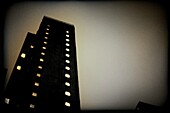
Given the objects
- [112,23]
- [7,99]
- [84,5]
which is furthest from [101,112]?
[7,99]

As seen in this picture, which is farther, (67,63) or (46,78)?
(67,63)

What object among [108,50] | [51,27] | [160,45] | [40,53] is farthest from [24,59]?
[160,45]

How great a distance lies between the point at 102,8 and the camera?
1.29 meters

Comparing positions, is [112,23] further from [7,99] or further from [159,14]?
[7,99]

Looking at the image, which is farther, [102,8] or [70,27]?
[102,8]

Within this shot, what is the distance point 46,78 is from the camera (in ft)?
2.07

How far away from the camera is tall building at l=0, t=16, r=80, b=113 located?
576mm

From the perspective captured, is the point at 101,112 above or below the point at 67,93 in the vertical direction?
below

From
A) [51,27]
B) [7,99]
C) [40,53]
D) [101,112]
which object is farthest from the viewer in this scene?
[101,112]

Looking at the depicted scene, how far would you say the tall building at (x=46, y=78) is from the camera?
0.58 metres

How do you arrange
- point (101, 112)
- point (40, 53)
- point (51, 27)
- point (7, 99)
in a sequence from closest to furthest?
point (7, 99) < point (40, 53) < point (51, 27) < point (101, 112)

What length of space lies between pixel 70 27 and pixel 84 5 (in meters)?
0.38

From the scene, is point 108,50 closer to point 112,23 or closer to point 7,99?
point 112,23

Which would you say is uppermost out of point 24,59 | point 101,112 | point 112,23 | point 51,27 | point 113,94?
point 112,23
